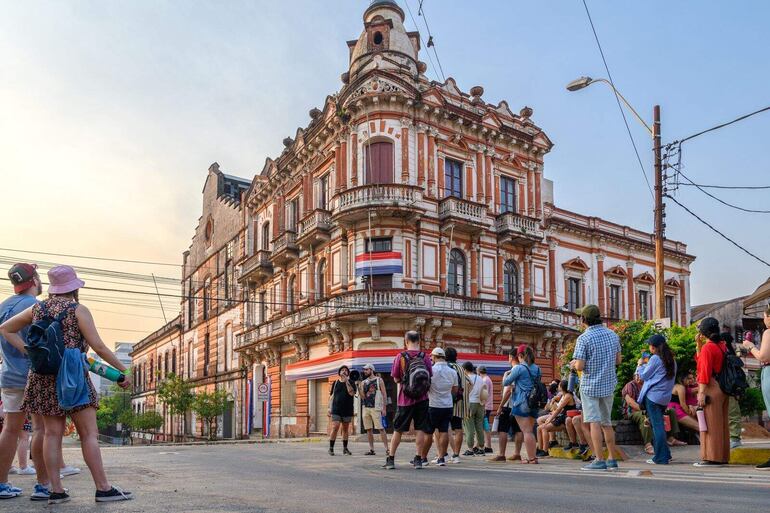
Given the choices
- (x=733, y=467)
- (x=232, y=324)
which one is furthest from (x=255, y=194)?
(x=733, y=467)

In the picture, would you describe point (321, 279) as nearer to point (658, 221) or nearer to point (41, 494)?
point (658, 221)

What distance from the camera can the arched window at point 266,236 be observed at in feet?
137

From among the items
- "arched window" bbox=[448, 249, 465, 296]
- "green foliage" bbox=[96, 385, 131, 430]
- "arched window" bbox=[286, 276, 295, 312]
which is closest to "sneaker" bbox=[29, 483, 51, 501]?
"arched window" bbox=[448, 249, 465, 296]

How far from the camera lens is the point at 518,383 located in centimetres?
1115

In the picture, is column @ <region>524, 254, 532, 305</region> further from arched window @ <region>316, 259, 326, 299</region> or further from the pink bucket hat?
the pink bucket hat

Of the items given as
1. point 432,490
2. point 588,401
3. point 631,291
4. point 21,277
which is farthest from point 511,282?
point 21,277

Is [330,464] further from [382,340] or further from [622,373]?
[382,340]

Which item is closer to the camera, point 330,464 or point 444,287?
point 330,464

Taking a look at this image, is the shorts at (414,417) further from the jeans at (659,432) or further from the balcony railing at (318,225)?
the balcony railing at (318,225)

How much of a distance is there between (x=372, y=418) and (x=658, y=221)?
8.21 meters

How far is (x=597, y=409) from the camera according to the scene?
29.5 feet

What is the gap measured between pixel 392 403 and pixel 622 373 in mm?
16986

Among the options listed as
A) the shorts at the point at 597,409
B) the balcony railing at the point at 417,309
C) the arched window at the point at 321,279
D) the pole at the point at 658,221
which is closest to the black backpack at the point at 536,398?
the shorts at the point at 597,409

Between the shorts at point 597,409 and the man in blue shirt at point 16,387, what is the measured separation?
576cm
